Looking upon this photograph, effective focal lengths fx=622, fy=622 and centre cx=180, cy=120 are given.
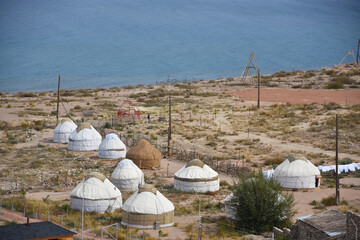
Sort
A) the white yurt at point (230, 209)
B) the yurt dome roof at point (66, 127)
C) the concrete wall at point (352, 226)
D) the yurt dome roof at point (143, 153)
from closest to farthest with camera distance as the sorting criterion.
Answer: the concrete wall at point (352, 226) → the white yurt at point (230, 209) → the yurt dome roof at point (143, 153) → the yurt dome roof at point (66, 127)

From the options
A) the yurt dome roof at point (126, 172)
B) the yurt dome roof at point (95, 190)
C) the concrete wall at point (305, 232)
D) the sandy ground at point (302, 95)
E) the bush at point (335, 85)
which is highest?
the bush at point (335, 85)

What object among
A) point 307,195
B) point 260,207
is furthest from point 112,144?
point 260,207

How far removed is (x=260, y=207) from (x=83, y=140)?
2360 centimetres

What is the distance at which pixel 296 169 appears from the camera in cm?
3831

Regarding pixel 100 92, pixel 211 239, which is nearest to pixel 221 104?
pixel 100 92

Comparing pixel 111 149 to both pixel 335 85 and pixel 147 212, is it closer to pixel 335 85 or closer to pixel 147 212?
pixel 147 212

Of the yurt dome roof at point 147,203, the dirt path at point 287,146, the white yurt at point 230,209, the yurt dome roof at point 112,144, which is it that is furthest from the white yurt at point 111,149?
the white yurt at point 230,209

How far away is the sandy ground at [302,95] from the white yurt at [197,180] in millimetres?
40819

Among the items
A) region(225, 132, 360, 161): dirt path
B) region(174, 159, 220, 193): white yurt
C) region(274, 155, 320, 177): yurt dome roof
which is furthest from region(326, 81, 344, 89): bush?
region(174, 159, 220, 193): white yurt

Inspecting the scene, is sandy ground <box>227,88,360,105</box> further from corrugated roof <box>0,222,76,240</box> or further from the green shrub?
corrugated roof <box>0,222,76,240</box>

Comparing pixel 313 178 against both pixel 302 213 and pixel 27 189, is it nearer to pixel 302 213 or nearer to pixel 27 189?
pixel 302 213

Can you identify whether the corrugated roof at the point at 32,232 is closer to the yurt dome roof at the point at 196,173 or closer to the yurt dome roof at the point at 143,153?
the yurt dome roof at the point at 196,173

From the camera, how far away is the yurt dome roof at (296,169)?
38.2 m

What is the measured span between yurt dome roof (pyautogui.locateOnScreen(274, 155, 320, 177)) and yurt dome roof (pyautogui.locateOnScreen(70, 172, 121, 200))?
10921mm
